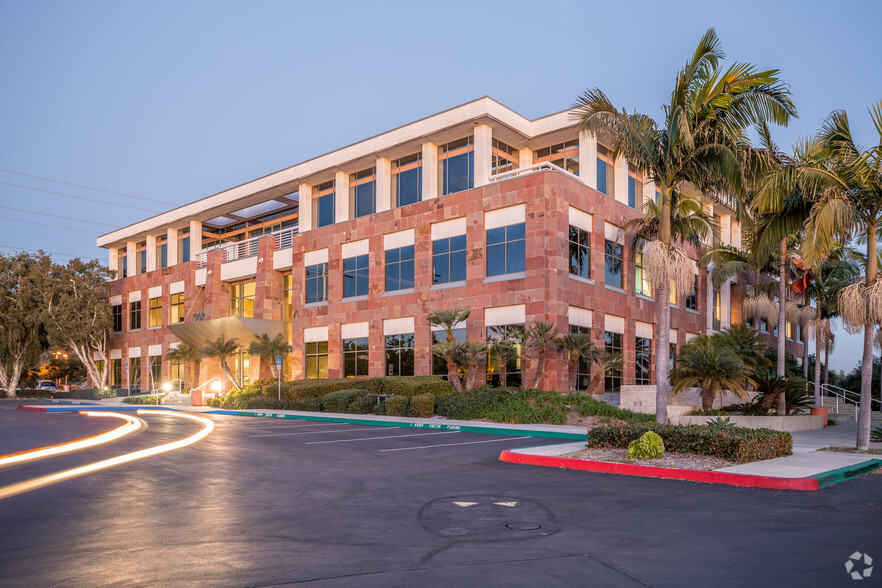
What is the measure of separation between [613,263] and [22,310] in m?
48.5

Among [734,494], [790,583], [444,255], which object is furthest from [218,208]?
[790,583]

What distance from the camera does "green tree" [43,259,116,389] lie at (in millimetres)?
54688

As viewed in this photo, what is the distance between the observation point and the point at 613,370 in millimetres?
33906

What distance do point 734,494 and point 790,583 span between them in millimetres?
4697

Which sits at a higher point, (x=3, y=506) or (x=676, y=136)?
(x=676, y=136)

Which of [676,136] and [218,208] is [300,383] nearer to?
[218,208]

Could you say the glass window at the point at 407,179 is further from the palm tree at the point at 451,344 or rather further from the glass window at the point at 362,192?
the palm tree at the point at 451,344

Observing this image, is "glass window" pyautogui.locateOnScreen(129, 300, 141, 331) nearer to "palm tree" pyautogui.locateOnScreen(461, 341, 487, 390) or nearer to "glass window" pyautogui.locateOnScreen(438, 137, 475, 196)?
"glass window" pyautogui.locateOnScreen(438, 137, 475, 196)

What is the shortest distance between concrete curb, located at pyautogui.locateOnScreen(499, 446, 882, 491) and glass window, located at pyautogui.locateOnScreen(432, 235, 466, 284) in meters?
19.3

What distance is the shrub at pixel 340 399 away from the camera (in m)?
31.0

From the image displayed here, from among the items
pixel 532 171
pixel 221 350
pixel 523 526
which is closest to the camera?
pixel 523 526

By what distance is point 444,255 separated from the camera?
34.1 m

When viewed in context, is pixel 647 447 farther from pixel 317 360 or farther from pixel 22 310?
pixel 22 310

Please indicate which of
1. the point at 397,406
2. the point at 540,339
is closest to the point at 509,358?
the point at 540,339
